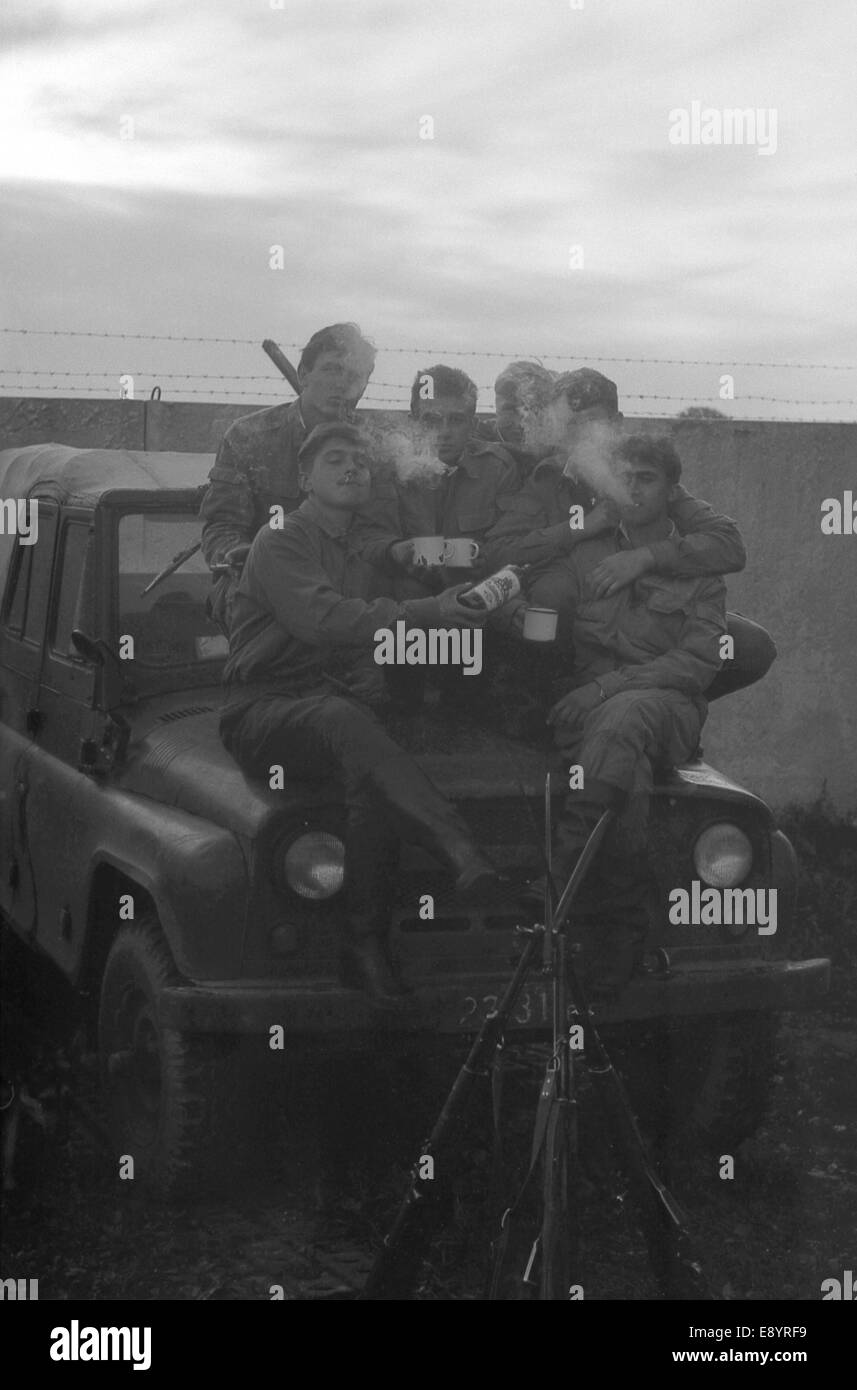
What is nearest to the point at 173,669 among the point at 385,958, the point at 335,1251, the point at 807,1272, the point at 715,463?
the point at 385,958

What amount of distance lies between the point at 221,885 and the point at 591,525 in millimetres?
1259

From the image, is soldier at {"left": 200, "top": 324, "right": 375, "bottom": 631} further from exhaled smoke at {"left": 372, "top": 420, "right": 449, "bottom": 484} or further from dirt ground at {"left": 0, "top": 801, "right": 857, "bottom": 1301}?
dirt ground at {"left": 0, "top": 801, "right": 857, "bottom": 1301}

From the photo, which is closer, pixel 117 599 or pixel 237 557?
pixel 237 557

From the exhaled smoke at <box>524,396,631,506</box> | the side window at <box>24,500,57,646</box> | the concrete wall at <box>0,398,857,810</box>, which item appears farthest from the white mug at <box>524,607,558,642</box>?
the concrete wall at <box>0,398,857,810</box>

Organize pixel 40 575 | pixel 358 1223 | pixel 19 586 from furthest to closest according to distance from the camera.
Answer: pixel 19 586
pixel 40 575
pixel 358 1223

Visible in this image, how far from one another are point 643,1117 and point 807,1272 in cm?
51

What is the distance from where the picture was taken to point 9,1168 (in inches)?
171

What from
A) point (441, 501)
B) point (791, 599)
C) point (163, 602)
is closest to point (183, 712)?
point (163, 602)

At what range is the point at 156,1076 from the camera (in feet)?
13.4

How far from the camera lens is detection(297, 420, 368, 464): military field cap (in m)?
4.29

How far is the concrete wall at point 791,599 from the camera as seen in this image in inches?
277

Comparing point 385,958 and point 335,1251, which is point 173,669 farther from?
point 335,1251

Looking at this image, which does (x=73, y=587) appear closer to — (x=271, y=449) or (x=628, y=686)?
(x=271, y=449)

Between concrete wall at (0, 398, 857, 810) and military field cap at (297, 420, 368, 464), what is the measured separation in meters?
2.75
